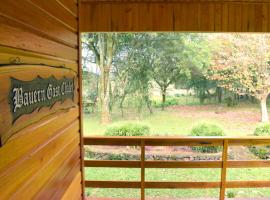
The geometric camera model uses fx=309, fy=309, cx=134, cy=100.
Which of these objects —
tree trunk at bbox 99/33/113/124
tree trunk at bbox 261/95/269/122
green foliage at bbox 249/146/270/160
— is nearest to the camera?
green foliage at bbox 249/146/270/160

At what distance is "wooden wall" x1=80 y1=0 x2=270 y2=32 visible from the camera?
3152mm

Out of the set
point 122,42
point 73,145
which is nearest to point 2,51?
point 73,145

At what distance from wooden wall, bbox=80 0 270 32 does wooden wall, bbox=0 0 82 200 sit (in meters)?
1.02

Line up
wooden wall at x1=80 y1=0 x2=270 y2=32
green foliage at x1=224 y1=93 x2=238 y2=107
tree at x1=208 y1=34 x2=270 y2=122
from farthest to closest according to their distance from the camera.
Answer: green foliage at x1=224 y1=93 x2=238 y2=107, tree at x1=208 y1=34 x2=270 y2=122, wooden wall at x1=80 y1=0 x2=270 y2=32

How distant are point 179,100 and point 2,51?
7819 millimetres

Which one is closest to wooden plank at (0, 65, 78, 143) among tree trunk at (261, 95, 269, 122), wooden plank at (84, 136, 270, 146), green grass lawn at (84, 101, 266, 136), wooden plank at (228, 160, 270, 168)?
wooden plank at (84, 136, 270, 146)

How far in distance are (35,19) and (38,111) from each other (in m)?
0.39

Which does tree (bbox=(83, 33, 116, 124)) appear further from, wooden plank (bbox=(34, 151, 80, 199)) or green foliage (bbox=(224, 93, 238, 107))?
wooden plank (bbox=(34, 151, 80, 199))

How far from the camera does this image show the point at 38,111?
131 centimetres

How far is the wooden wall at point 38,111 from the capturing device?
999mm

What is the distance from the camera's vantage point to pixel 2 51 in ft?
3.15

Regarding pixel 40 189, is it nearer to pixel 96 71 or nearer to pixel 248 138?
pixel 248 138

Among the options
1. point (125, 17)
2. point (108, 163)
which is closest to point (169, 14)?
point (125, 17)

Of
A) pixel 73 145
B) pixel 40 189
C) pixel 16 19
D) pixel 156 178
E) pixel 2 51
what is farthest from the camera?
pixel 156 178
